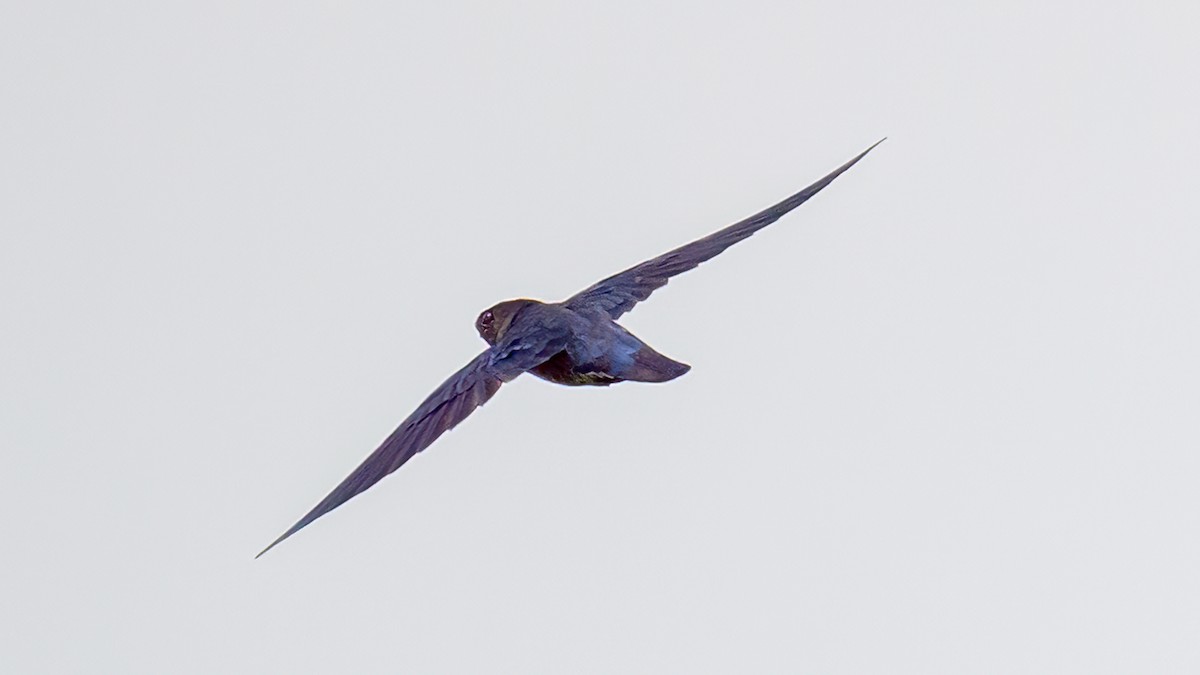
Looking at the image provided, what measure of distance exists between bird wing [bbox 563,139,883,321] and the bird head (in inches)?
3.5

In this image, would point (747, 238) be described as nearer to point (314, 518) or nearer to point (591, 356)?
point (591, 356)

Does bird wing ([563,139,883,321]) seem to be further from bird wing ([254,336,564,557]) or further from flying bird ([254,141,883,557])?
bird wing ([254,336,564,557])

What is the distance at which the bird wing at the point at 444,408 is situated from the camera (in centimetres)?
233

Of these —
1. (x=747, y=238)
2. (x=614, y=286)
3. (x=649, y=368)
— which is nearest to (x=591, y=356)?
(x=649, y=368)

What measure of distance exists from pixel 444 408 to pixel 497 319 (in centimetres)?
47

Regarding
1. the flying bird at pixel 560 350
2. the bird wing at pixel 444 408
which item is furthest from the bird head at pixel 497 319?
the bird wing at pixel 444 408

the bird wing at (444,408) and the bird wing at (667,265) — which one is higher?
the bird wing at (667,265)

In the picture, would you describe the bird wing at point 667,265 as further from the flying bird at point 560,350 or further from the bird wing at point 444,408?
the bird wing at point 444,408

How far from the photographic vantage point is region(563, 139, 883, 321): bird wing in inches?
118

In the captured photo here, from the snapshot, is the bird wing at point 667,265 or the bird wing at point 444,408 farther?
the bird wing at point 667,265

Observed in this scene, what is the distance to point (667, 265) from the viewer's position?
3.11 metres

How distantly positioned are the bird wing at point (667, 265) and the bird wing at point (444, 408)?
27cm

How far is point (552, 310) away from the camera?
9.27ft

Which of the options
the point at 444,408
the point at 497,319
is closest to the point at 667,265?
the point at 497,319
